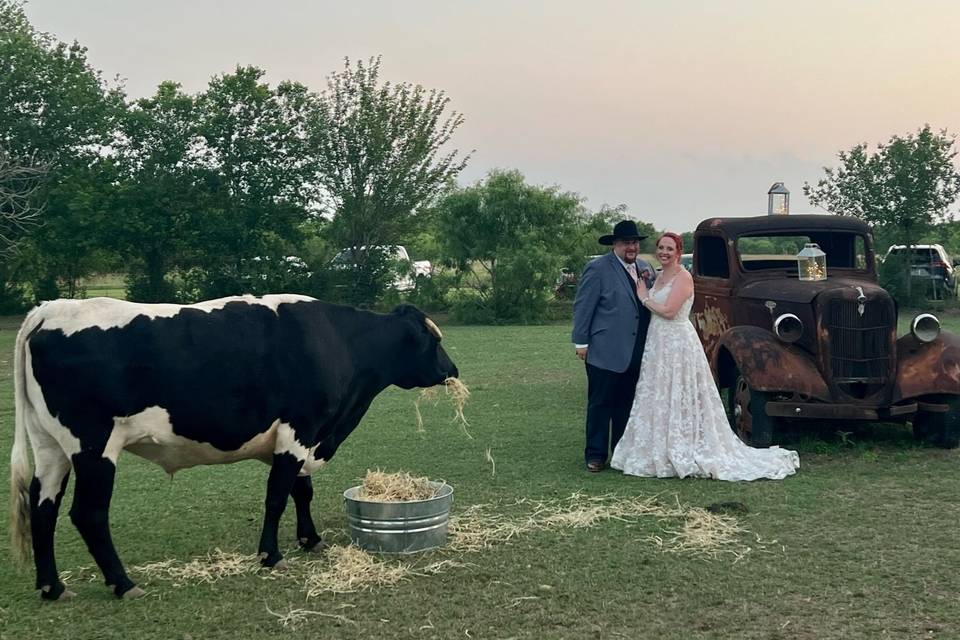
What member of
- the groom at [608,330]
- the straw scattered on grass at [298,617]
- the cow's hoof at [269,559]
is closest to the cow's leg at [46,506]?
the cow's hoof at [269,559]

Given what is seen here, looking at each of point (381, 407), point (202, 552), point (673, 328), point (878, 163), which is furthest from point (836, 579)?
point (878, 163)

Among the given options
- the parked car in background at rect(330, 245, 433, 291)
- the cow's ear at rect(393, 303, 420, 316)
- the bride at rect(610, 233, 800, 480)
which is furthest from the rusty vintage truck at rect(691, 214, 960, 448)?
the parked car in background at rect(330, 245, 433, 291)

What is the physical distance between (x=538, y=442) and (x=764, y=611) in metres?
4.27

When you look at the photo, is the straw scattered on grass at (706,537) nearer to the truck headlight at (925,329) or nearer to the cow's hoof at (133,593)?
the cow's hoof at (133,593)

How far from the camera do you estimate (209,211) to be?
2353 cm

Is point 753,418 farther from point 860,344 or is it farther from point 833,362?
point 860,344

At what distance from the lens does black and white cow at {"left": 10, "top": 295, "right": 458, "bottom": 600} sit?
15.2 feet

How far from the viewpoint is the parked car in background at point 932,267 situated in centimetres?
2533

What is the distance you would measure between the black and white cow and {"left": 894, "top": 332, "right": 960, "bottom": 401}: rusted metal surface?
4.94 m

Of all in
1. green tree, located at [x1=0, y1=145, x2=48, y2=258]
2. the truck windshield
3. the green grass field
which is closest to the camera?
the green grass field

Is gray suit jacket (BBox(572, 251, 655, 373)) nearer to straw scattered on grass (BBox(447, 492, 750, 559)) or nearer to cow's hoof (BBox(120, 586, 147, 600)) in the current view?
straw scattered on grass (BBox(447, 492, 750, 559))

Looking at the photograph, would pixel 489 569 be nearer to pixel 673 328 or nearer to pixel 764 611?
pixel 764 611

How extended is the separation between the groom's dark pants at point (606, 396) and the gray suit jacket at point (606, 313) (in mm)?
111

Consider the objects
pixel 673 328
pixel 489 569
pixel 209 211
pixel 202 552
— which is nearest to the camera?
pixel 489 569
